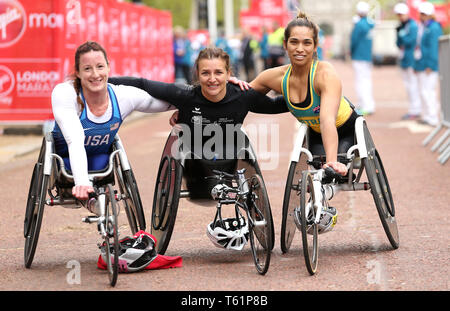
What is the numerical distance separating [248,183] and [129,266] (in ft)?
3.12

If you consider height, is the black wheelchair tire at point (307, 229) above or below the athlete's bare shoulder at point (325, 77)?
below

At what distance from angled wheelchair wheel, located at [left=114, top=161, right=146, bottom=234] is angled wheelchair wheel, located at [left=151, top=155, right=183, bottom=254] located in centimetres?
21

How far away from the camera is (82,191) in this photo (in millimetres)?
5891

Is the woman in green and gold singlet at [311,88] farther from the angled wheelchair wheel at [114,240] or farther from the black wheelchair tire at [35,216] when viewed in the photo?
the black wheelchair tire at [35,216]

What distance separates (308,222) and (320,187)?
23cm

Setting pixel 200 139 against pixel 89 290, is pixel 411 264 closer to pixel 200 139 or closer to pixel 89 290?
pixel 200 139

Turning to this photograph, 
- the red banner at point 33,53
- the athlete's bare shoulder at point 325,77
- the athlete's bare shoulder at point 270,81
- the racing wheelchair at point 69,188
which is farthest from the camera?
the red banner at point 33,53

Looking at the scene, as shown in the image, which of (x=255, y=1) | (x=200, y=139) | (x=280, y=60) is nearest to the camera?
(x=200, y=139)

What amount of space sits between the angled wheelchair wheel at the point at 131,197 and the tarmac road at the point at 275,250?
1.23 feet

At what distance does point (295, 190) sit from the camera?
657 cm

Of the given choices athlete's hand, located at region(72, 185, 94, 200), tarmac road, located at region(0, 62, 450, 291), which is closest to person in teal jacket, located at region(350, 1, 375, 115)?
tarmac road, located at region(0, 62, 450, 291)

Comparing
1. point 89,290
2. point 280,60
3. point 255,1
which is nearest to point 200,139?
point 89,290

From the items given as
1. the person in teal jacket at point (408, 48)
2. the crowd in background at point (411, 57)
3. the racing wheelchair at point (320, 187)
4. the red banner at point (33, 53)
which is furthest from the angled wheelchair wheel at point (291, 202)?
the person in teal jacket at point (408, 48)

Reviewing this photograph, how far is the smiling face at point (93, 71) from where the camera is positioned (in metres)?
6.18
